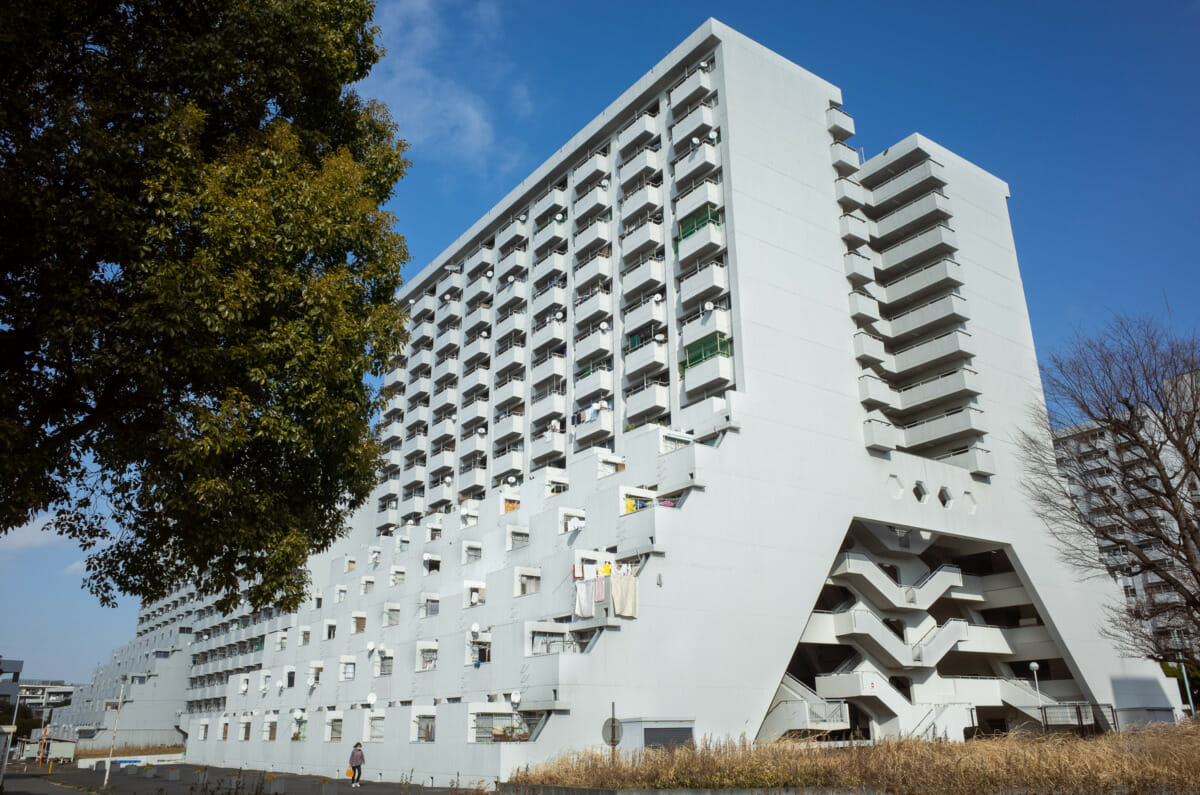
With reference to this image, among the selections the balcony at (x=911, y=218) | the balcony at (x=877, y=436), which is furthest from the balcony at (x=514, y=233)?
the balcony at (x=877, y=436)

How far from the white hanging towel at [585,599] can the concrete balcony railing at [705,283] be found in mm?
17669

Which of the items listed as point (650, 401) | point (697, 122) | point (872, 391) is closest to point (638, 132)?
point (697, 122)

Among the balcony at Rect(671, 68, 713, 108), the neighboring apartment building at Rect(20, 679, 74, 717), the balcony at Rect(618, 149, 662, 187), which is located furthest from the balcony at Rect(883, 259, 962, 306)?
the neighboring apartment building at Rect(20, 679, 74, 717)

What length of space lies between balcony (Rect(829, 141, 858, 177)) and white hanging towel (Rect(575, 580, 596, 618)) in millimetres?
30274

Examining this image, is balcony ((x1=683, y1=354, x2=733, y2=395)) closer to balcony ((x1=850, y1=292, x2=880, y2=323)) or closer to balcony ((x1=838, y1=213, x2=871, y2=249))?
balcony ((x1=850, y1=292, x2=880, y2=323))

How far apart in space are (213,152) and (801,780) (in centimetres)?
1669

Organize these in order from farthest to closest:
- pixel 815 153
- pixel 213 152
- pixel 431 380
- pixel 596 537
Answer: pixel 431 380, pixel 815 153, pixel 596 537, pixel 213 152

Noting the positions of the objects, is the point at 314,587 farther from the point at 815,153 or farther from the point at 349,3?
the point at 349,3

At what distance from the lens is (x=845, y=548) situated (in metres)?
44.7

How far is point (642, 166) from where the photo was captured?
51250 mm

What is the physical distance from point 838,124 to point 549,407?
24.4 meters

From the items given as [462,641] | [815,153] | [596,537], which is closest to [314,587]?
[462,641]

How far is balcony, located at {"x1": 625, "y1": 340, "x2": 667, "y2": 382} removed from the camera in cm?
4716

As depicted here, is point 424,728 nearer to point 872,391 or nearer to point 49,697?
point 872,391
